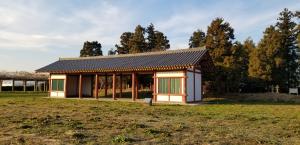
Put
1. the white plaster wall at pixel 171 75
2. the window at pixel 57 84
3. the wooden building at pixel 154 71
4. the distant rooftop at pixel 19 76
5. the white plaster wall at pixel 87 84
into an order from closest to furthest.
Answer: the white plaster wall at pixel 171 75
the wooden building at pixel 154 71
the window at pixel 57 84
the white plaster wall at pixel 87 84
the distant rooftop at pixel 19 76

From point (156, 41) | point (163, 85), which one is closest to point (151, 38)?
point (156, 41)

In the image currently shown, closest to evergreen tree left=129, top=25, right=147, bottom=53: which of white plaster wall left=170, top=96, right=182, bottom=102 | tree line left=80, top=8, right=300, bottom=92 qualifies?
tree line left=80, top=8, right=300, bottom=92

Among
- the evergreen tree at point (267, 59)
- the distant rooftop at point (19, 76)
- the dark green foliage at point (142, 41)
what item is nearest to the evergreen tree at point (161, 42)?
the dark green foliage at point (142, 41)

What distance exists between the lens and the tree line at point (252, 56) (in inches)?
1377

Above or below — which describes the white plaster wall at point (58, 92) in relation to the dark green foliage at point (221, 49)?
below

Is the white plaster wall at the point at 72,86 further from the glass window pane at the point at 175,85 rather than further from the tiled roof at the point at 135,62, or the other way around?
the glass window pane at the point at 175,85

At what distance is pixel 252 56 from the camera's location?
39406 mm

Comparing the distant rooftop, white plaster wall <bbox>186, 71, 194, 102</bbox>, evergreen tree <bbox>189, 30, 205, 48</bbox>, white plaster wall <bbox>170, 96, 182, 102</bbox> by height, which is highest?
evergreen tree <bbox>189, 30, 205, 48</bbox>

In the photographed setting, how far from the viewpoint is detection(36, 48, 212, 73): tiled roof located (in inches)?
1024

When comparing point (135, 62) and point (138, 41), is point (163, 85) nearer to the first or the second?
point (135, 62)

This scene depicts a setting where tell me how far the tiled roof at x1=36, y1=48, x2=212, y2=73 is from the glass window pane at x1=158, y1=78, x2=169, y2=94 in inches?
45.7

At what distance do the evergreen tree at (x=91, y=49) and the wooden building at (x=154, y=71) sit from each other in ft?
87.2

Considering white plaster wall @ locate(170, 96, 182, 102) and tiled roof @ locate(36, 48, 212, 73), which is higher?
tiled roof @ locate(36, 48, 212, 73)

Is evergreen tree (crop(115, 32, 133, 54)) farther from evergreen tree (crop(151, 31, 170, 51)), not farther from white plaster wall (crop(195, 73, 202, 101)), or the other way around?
white plaster wall (crop(195, 73, 202, 101))
